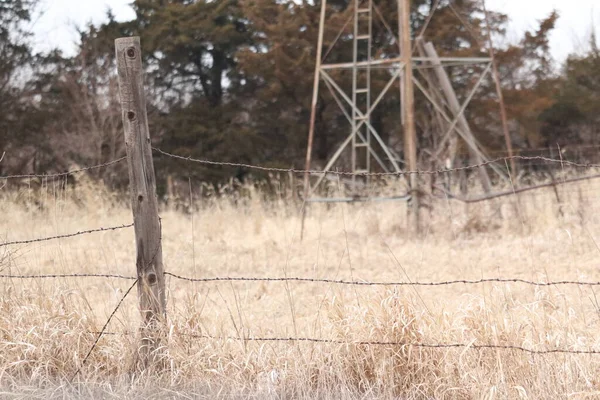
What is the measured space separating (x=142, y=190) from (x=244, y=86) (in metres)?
18.9

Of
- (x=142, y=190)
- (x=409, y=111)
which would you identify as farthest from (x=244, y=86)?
(x=142, y=190)

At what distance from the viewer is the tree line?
65.1ft

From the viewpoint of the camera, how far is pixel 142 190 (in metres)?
3.90

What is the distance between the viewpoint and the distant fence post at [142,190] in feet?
12.8

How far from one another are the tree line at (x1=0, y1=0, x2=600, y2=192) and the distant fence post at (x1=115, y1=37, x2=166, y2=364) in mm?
15670

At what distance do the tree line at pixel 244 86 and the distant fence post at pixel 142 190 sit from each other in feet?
51.4

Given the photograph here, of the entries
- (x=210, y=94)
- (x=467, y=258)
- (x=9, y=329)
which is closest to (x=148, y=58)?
(x=210, y=94)

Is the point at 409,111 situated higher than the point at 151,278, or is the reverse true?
the point at 409,111

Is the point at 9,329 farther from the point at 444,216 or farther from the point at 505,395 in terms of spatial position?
the point at 444,216

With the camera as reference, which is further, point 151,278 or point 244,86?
point 244,86

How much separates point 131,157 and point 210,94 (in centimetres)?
1913

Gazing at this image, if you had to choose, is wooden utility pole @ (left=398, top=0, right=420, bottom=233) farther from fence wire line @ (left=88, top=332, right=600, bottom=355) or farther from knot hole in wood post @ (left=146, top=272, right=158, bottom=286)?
knot hole in wood post @ (left=146, top=272, right=158, bottom=286)

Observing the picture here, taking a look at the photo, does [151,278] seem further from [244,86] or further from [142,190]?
[244,86]

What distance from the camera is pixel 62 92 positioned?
65.8 ft
